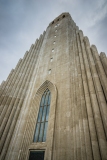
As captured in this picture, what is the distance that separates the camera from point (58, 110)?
9680 millimetres

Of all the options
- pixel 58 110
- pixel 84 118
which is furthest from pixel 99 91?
pixel 58 110

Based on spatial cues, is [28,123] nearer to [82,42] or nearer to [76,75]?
[76,75]

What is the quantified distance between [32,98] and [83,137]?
709 centimetres

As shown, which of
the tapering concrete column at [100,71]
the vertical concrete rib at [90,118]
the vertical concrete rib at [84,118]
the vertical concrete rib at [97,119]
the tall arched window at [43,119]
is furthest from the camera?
the tall arched window at [43,119]

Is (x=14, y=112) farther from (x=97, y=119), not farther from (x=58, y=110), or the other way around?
(x=97, y=119)

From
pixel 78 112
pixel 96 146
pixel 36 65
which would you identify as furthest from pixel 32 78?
pixel 96 146

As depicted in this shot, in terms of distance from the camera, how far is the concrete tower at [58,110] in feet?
22.4

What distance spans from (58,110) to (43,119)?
72.4 inches

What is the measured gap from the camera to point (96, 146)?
5.91 m

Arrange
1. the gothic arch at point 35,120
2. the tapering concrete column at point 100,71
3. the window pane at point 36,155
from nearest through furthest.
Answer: the tapering concrete column at point 100,71 → the window pane at point 36,155 → the gothic arch at point 35,120

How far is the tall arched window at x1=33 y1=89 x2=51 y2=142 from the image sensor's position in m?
9.28

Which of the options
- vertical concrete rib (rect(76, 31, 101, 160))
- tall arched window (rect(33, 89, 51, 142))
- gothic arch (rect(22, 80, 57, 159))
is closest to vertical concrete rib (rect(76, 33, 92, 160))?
Result: vertical concrete rib (rect(76, 31, 101, 160))

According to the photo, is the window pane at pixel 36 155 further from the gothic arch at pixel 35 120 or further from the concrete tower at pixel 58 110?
the gothic arch at pixel 35 120

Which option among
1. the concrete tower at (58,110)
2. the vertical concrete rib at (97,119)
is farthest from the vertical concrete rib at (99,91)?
the vertical concrete rib at (97,119)
